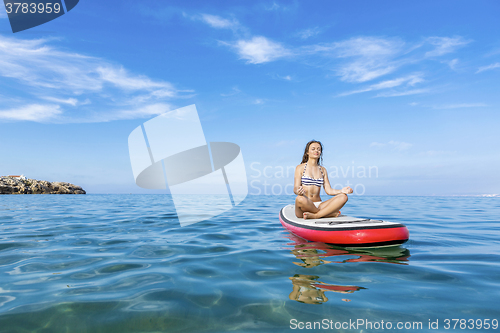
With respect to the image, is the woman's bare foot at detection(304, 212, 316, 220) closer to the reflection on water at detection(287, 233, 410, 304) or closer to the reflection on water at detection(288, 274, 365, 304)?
the reflection on water at detection(287, 233, 410, 304)

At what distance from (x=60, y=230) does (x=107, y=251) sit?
332 cm

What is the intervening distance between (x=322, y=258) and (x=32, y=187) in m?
80.9

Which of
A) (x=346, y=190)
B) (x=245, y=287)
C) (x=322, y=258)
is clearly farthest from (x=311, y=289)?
(x=346, y=190)

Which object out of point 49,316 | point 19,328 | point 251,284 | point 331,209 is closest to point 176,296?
point 251,284

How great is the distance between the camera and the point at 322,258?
13.5ft

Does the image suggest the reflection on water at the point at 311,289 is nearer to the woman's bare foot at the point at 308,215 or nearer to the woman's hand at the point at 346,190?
the woman's hand at the point at 346,190

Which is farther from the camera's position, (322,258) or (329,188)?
(329,188)

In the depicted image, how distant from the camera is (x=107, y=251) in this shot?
4.78 meters

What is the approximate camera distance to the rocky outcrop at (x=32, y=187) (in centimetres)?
5909

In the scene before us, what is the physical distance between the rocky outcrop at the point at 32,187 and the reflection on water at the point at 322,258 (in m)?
76.4

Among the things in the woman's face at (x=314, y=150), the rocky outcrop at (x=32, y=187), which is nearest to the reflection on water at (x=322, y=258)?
the woman's face at (x=314, y=150)

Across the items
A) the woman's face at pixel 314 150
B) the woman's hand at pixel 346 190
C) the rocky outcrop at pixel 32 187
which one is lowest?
the rocky outcrop at pixel 32 187

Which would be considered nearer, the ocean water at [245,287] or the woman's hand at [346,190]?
the ocean water at [245,287]

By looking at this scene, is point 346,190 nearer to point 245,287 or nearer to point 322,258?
point 322,258
